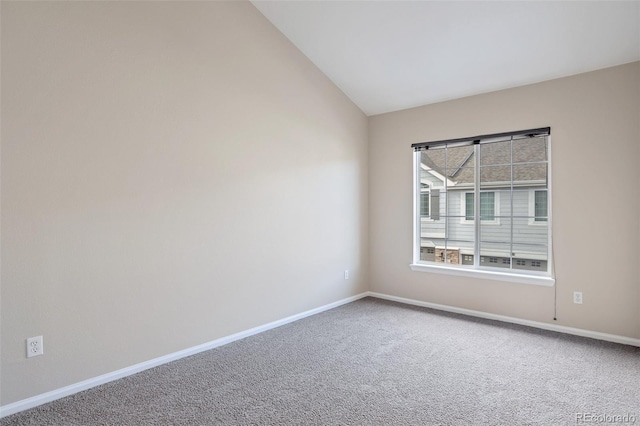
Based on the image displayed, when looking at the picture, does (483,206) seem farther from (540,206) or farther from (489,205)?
(540,206)

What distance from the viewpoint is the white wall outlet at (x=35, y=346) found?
223 centimetres

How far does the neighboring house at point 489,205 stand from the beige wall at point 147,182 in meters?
1.46

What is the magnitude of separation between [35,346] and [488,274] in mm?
3981

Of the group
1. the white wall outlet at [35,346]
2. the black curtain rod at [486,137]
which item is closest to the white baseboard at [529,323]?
the black curtain rod at [486,137]

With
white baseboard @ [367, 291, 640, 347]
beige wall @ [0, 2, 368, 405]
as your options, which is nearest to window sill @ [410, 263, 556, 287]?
white baseboard @ [367, 291, 640, 347]

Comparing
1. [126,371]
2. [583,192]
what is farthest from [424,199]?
[126,371]

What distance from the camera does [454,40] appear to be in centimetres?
343

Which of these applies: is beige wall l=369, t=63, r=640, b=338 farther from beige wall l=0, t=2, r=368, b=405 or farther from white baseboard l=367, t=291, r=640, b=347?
beige wall l=0, t=2, r=368, b=405

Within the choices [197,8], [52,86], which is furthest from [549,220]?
[52,86]

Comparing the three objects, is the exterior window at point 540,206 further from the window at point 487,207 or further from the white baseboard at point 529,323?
the white baseboard at point 529,323

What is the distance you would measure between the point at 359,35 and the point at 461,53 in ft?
3.31

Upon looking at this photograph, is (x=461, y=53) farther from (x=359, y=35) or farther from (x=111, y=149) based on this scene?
(x=111, y=149)

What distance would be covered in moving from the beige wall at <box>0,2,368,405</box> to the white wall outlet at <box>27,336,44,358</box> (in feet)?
0.10

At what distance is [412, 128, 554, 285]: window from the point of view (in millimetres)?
3768
